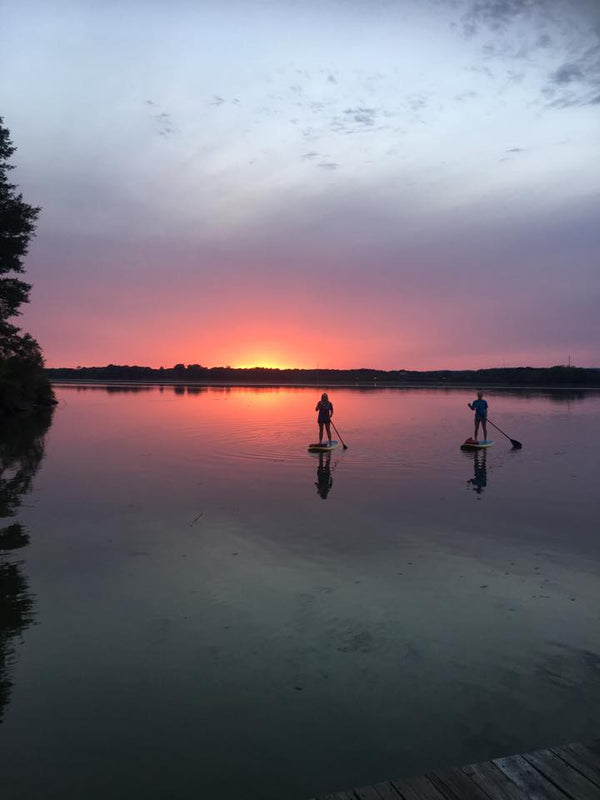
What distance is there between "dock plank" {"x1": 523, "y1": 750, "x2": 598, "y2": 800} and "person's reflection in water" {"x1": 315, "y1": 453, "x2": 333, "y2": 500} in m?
10.2

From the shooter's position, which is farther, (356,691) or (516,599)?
(516,599)

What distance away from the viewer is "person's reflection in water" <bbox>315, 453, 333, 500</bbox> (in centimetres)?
1523

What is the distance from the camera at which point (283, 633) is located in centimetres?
699

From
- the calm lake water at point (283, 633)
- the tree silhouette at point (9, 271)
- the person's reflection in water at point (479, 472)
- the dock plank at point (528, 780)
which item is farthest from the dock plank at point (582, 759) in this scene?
the tree silhouette at point (9, 271)

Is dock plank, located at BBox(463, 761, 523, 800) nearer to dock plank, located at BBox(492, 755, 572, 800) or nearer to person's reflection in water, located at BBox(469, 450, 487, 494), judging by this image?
dock plank, located at BBox(492, 755, 572, 800)

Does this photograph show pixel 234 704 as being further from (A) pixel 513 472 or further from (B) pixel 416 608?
(A) pixel 513 472

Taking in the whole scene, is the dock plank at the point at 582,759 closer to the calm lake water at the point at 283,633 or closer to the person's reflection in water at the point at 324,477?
the calm lake water at the point at 283,633

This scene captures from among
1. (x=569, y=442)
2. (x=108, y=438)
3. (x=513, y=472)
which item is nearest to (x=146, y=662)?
(x=513, y=472)

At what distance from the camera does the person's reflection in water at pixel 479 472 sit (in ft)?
52.8

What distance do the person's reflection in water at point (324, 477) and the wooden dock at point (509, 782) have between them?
10216 millimetres

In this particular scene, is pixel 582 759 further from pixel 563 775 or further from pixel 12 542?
pixel 12 542

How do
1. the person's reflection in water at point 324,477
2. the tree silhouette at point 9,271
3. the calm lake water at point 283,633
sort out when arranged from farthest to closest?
the tree silhouette at point 9,271
the person's reflection in water at point 324,477
the calm lake water at point 283,633

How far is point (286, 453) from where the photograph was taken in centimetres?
2211

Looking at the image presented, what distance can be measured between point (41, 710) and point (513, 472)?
16350 millimetres
